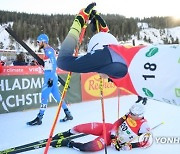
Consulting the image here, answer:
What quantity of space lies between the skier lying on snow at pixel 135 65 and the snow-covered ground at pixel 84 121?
237 cm

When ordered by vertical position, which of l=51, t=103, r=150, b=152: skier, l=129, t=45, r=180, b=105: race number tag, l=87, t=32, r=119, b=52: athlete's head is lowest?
l=51, t=103, r=150, b=152: skier

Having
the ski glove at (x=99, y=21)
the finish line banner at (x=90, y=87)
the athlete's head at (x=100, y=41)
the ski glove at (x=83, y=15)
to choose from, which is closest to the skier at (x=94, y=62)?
the athlete's head at (x=100, y=41)

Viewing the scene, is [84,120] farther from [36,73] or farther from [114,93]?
[114,93]

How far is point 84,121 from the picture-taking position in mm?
6270

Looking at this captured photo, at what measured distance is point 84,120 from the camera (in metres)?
6.37

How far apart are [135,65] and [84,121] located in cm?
457

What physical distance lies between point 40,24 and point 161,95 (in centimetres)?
5583

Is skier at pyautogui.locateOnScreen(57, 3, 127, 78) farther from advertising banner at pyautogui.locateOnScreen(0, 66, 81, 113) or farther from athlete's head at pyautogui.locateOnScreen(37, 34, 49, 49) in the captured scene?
advertising banner at pyautogui.locateOnScreen(0, 66, 81, 113)

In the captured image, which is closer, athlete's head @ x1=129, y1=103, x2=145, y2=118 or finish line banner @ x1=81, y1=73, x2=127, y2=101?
athlete's head @ x1=129, y1=103, x2=145, y2=118

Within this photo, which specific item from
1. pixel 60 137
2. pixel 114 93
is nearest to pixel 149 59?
pixel 60 137

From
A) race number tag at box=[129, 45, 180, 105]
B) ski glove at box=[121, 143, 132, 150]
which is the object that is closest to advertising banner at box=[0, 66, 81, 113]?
ski glove at box=[121, 143, 132, 150]

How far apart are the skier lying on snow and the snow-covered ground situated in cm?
237

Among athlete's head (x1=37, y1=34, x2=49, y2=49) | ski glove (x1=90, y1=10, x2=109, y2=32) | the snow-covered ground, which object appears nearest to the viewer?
ski glove (x1=90, y1=10, x2=109, y2=32)

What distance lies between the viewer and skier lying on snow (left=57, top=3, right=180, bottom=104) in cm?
169
